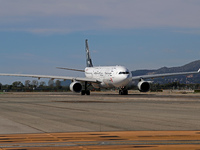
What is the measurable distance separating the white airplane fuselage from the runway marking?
46.8 m

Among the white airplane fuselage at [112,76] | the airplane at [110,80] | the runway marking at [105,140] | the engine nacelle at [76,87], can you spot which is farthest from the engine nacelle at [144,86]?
the runway marking at [105,140]

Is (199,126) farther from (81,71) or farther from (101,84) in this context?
(81,71)

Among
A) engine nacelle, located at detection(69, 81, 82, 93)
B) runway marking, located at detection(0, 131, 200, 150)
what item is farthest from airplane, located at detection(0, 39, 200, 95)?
runway marking, located at detection(0, 131, 200, 150)

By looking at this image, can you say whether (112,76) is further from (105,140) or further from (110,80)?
(105,140)

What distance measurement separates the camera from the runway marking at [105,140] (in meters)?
10.0

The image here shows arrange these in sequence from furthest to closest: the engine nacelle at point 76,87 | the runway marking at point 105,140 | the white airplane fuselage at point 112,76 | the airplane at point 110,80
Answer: the engine nacelle at point 76,87
the airplane at point 110,80
the white airplane fuselage at point 112,76
the runway marking at point 105,140

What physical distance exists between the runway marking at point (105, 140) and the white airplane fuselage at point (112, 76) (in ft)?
153

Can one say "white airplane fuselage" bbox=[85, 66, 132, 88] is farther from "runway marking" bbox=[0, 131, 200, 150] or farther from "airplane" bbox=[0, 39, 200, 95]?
"runway marking" bbox=[0, 131, 200, 150]

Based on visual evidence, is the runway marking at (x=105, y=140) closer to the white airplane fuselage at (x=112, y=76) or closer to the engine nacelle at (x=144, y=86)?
the white airplane fuselage at (x=112, y=76)

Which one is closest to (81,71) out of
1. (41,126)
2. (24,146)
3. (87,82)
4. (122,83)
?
(87,82)

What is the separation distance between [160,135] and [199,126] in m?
3.26

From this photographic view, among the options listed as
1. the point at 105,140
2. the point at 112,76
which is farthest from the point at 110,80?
the point at 105,140

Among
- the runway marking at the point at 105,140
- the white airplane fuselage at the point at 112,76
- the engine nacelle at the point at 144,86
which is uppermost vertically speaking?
the white airplane fuselage at the point at 112,76

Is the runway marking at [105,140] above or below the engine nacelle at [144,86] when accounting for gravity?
below
